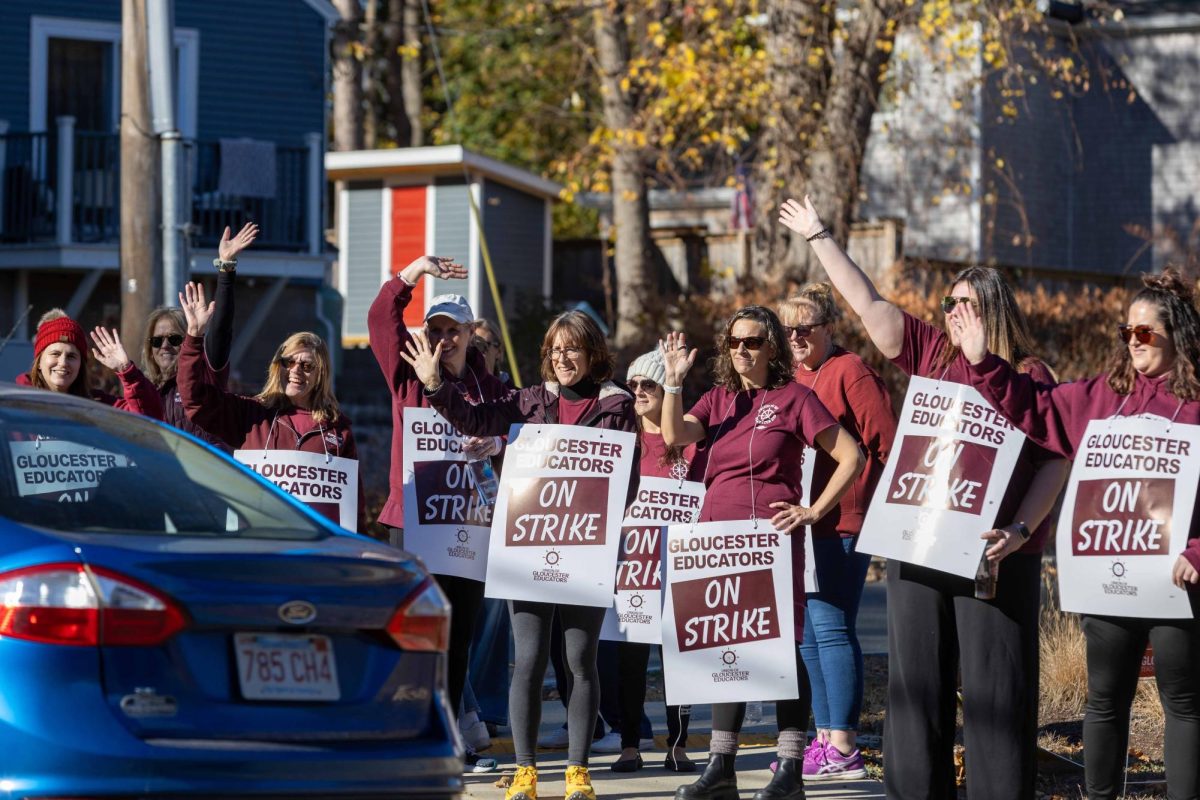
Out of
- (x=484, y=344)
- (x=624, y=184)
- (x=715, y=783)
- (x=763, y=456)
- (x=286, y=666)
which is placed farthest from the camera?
(x=624, y=184)

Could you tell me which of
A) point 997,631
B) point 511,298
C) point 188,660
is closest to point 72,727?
point 188,660

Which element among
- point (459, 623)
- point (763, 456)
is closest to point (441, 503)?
point (459, 623)

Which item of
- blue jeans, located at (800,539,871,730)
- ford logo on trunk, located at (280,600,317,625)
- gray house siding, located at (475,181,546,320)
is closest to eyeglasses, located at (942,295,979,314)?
blue jeans, located at (800,539,871,730)

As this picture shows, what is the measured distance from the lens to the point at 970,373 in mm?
6133

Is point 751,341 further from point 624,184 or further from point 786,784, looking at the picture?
point 624,184

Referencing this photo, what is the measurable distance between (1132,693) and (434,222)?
23.2 meters

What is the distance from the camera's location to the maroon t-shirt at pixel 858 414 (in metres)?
7.54

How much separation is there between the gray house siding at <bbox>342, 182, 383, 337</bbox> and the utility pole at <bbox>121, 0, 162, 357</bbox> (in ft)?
56.1

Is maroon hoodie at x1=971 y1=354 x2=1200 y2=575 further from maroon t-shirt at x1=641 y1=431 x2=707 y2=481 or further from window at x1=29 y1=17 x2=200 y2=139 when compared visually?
window at x1=29 y1=17 x2=200 y2=139

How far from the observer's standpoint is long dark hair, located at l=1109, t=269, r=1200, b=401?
5.97 meters

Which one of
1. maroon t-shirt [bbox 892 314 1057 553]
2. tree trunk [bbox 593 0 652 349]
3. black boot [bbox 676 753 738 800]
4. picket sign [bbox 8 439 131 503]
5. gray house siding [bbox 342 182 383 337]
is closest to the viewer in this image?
picket sign [bbox 8 439 131 503]

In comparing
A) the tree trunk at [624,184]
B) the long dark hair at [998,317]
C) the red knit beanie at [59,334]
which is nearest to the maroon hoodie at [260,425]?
the red knit beanie at [59,334]

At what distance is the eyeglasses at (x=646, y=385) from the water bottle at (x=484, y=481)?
74cm

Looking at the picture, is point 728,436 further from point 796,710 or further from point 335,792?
point 335,792
